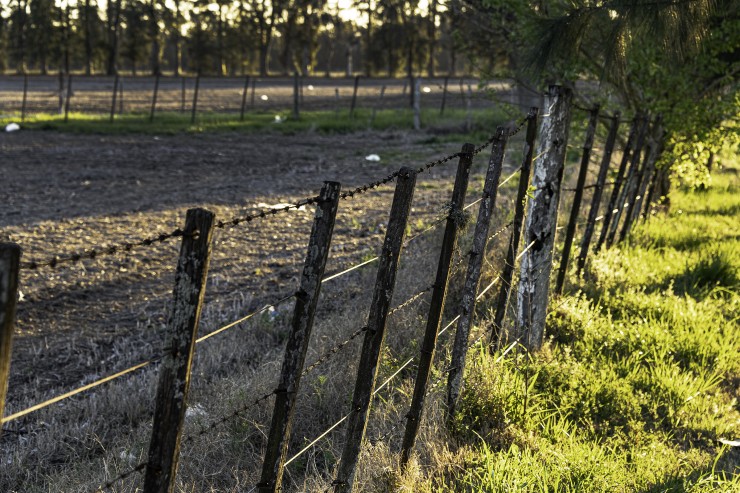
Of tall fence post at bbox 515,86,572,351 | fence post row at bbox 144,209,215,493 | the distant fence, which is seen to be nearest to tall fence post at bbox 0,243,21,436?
the distant fence

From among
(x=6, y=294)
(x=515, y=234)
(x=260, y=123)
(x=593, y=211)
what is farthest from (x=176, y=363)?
(x=260, y=123)

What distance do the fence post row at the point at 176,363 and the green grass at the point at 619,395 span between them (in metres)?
1.91

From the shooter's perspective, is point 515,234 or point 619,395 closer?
point 619,395

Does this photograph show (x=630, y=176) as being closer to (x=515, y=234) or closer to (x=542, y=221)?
(x=542, y=221)

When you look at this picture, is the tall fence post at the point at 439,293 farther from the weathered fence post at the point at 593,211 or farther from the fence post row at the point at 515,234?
the weathered fence post at the point at 593,211

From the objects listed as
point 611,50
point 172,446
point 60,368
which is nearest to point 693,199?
point 611,50

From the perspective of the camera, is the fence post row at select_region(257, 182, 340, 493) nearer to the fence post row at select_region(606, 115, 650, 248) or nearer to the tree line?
the fence post row at select_region(606, 115, 650, 248)

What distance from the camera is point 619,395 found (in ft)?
16.5

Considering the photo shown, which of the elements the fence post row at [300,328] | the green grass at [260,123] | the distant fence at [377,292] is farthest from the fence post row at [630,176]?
the green grass at [260,123]

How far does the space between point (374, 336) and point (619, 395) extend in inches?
92.7

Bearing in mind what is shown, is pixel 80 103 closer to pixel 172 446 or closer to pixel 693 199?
pixel 693 199

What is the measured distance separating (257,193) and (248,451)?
9844 mm

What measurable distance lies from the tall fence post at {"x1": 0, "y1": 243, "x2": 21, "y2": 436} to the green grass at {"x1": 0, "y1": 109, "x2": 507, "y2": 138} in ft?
68.6

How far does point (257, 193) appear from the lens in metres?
13.9
